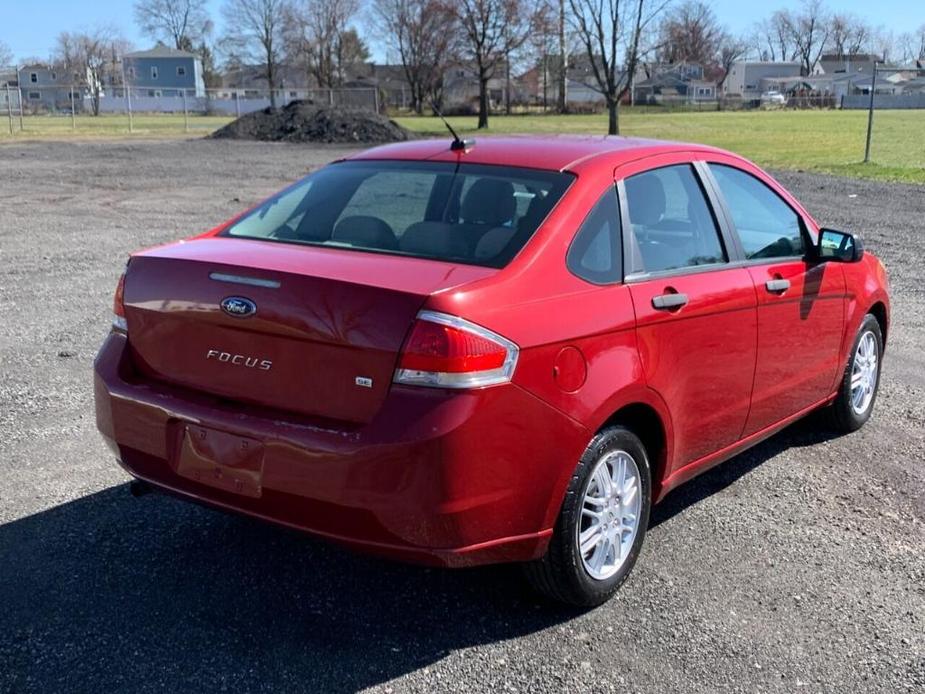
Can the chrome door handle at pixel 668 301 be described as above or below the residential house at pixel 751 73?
below

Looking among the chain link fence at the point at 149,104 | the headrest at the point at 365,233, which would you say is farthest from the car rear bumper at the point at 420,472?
the chain link fence at the point at 149,104

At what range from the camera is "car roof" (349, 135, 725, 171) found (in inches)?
161

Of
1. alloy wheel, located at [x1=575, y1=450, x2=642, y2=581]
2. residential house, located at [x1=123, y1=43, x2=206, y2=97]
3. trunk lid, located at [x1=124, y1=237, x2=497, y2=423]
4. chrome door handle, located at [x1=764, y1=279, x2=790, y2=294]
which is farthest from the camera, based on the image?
residential house, located at [x1=123, y1=43, x2=206, y2=97]

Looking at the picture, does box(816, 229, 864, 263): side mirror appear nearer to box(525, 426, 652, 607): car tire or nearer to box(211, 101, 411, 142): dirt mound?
box(525, 426, 652, 607): car tire

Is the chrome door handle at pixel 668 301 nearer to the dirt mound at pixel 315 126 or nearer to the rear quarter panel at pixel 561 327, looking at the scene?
the rear quarter panel at pixel 561 327

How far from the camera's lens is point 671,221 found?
14.1 feet

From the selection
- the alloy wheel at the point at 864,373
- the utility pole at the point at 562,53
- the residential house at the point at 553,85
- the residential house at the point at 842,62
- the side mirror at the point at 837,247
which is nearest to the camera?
the side mirror at the point at 837,247

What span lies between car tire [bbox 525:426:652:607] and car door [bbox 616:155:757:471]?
0.29 meters

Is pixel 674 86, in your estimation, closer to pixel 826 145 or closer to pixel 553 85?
pixel 553 85

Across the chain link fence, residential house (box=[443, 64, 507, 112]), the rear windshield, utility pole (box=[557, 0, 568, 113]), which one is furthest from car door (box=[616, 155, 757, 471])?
residential house (box=[443, 64, 507, 112])

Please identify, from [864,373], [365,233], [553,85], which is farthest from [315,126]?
[553,85]

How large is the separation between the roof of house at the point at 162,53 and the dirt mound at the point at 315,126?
248 feet

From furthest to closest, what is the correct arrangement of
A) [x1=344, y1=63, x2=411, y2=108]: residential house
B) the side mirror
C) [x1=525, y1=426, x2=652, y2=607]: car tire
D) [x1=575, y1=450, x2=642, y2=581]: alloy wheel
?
[x1=344, y1=63, x2=411, y2=108]: residential house → the side mirror → [x1=575, y1=450, x2=642, y2=581]: alloy wheel → [x1=525, y1=426, x2=652, y2=607]: car tire

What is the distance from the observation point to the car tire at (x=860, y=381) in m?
5.59
